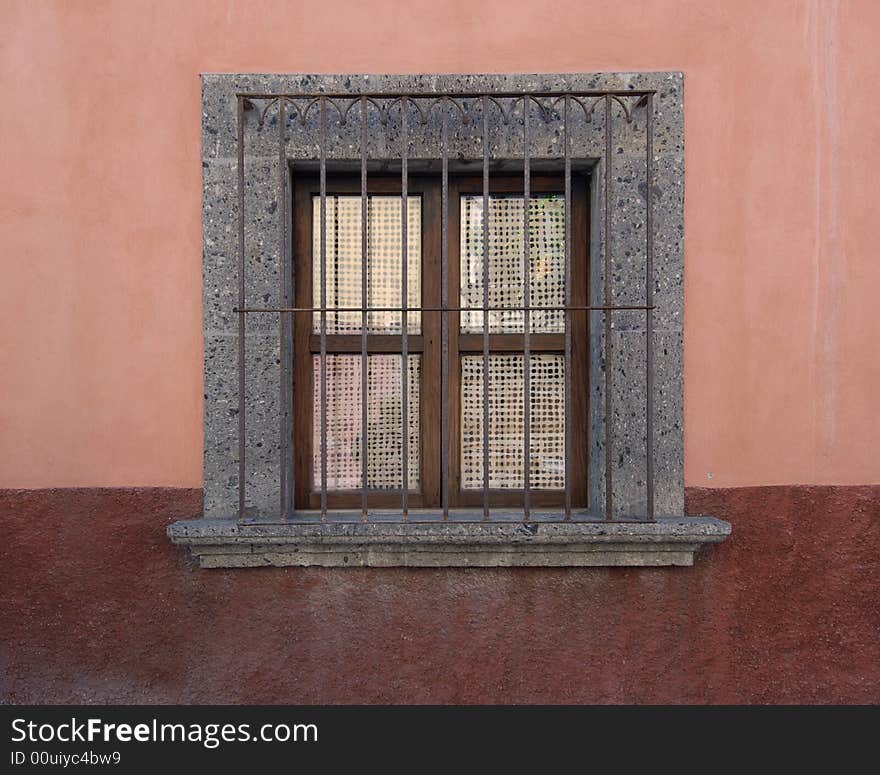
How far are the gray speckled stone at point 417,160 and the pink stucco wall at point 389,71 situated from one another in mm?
67

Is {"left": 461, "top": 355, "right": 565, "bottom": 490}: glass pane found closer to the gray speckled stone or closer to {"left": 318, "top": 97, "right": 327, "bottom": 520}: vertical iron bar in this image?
the gray speckled stone

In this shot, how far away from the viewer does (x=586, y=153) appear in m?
2.78

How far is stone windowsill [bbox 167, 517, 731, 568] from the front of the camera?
8.72 ft

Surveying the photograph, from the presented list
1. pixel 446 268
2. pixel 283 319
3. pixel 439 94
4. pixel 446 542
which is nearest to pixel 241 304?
pixel 283 319

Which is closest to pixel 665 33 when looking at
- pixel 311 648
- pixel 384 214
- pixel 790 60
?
pixel 790 60

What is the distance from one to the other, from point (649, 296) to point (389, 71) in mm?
1299

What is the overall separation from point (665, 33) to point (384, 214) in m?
1.28

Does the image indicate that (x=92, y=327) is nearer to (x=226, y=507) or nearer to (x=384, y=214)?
(x=226, y=507)

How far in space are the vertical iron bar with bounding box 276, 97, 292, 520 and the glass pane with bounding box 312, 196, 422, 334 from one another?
18 centimetres

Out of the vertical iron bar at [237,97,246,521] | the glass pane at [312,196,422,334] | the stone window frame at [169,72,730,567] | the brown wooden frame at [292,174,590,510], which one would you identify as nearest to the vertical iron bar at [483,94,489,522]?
the stone window frame at [169,72,730,567]

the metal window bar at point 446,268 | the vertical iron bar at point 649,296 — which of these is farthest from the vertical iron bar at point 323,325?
the vertical iron bar at point 649,296

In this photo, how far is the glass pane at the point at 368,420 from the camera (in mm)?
2936

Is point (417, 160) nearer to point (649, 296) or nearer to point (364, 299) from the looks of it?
point (364, 299)

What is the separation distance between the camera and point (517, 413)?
2.95 metres
